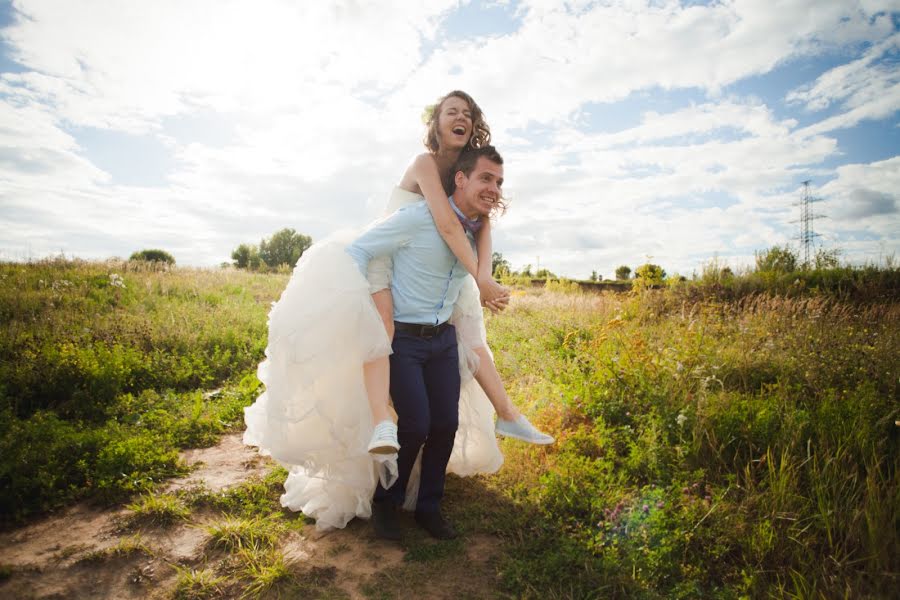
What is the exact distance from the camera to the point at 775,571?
8.46 ft

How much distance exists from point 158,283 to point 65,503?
28.1ft

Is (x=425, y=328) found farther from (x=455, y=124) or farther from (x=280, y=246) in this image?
(x=280, y=246)

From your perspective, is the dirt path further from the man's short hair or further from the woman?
the man's short hair

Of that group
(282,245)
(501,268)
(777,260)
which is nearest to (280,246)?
(282,245)

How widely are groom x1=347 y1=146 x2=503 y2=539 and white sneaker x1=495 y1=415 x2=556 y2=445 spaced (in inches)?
20.5

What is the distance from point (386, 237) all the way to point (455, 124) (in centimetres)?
120

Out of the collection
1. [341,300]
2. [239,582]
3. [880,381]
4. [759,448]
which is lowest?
[239,582]

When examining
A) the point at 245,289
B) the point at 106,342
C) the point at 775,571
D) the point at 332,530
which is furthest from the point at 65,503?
the point at 245,289

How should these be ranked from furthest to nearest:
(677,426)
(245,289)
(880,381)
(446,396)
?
(245,289) → (880,381) → (677,426) → (446,396)

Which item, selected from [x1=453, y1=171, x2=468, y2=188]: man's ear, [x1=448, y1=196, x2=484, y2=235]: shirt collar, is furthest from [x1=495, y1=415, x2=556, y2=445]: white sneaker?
[x1=453, y1=171, x2=468, y2=188]: man's ear

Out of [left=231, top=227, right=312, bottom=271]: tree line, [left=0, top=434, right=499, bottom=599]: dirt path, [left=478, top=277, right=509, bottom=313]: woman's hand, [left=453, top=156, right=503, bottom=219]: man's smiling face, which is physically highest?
[left=231, top=227, right=312, bottom=271]: tree line

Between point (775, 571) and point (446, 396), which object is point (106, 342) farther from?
point (775, 571)

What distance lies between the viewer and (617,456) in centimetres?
375

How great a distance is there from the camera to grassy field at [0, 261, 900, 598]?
2.67m
